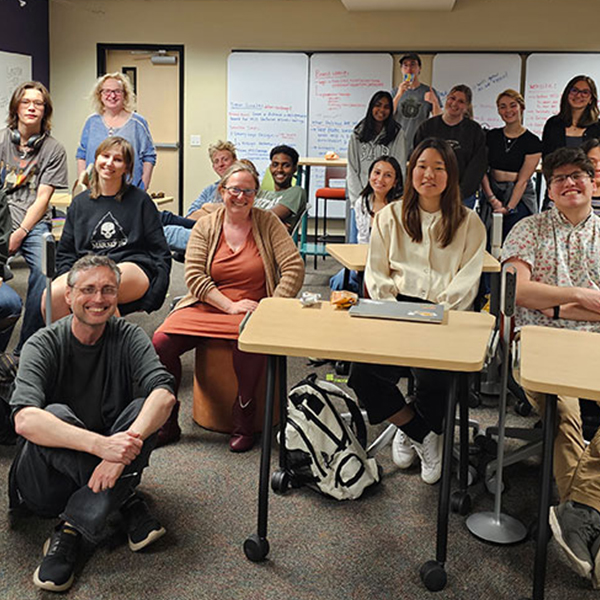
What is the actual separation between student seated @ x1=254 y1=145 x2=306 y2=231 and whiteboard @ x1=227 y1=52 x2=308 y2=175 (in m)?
3.66

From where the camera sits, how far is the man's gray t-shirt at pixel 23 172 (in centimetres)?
373

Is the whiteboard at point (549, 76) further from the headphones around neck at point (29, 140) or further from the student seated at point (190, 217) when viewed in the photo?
the headphones around neck at point (29, 140)

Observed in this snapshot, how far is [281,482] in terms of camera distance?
2570mm

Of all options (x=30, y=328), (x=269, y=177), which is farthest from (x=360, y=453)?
(x=269, y=177)

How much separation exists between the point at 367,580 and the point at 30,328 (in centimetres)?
220

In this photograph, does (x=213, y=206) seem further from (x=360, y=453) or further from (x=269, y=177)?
(x=360, y=453)

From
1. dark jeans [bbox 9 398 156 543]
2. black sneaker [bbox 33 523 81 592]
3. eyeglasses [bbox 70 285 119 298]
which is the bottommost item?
black sneaker [bbox 33 523 81 592]

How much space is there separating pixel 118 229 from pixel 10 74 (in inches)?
190

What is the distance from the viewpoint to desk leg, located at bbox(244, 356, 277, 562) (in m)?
2.14

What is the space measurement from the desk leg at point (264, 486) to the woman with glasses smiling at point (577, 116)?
295cm

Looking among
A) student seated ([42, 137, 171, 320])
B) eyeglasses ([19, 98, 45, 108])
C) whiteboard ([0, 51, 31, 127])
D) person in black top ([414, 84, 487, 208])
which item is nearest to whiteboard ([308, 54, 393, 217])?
whiteboard ([0, 51, 31, 127])

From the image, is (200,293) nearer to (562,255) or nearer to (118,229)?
(118,229)

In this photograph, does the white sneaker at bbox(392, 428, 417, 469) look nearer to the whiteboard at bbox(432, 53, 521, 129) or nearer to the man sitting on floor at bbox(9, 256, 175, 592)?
the man sitting on floor at bbox(9, 256, 175, 592)

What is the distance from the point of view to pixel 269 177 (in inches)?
176
